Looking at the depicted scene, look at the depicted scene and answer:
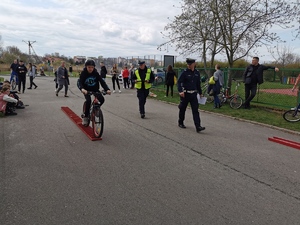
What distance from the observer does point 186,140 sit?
255 inches

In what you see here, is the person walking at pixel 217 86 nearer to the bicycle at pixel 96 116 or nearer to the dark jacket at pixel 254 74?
the dark jacket at pixel 254 74

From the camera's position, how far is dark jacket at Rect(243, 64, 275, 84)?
10445 mm

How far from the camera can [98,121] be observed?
21.0 feet

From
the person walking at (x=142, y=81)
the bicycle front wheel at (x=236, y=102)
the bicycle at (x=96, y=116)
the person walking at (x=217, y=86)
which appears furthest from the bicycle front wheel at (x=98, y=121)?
the bicycle front wheel at (x=236, y=102)

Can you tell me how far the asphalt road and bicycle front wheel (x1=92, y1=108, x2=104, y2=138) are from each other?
24 cm

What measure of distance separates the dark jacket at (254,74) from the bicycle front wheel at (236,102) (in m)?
0.93

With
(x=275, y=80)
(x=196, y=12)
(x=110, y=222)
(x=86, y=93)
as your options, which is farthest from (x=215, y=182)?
(x=196, y=12)

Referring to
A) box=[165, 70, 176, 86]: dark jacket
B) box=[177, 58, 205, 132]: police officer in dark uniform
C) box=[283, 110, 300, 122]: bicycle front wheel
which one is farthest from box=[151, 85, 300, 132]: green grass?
box=[165, 70, 176, 86]: dark jacket

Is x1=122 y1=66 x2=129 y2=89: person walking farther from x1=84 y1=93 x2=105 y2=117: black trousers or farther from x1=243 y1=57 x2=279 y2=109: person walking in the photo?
x1=84 y1=93 x2=105 y2=117: black trousers

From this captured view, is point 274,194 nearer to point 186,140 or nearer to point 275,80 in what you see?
point 186,140

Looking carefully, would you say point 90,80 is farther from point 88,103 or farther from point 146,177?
point 146,177

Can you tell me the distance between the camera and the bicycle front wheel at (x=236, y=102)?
37.5 feet

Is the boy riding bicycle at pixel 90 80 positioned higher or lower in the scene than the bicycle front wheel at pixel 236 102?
higher

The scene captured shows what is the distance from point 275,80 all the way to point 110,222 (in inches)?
428
